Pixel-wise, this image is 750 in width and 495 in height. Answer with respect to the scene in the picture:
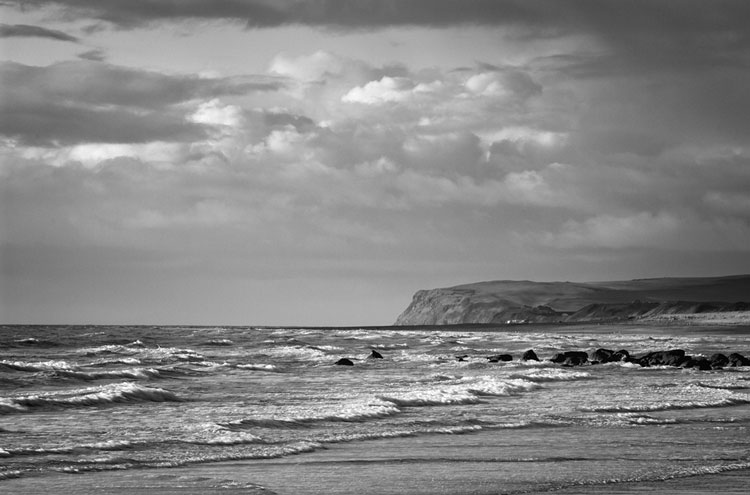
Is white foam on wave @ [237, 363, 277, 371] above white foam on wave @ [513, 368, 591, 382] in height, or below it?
above

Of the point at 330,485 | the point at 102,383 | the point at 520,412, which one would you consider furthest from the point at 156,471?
the point at 102,383

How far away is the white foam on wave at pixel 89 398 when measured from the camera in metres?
22.8

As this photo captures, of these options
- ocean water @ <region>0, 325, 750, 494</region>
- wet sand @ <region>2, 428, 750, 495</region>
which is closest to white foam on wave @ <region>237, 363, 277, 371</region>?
ocean water @ <region>0, 325, 750, 494</region>

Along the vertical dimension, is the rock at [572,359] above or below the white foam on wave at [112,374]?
below

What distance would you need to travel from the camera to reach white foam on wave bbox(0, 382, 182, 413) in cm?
2280

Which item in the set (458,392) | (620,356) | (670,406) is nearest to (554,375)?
(458,392)

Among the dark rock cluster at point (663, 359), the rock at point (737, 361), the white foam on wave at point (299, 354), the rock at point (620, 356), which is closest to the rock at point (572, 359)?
the dark rock cluster at point (663, 359)

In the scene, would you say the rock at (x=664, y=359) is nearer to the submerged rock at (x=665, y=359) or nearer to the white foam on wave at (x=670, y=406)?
the submerged rock at (x=665, y=359)

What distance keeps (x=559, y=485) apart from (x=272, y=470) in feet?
14.5

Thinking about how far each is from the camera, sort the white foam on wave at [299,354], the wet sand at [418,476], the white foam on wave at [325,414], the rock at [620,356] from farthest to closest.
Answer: the white foam on wave at [299,354] → the rock at [620,356] → the white foam on wave at [325,414] → the wet sand at [418,476]

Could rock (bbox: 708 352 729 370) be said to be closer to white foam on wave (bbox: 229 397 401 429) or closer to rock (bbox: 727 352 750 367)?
rock (bbox: 727 352 750 367)

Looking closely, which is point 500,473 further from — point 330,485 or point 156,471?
point 156,471

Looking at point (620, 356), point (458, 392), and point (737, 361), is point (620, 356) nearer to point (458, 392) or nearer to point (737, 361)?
point (737, 361)

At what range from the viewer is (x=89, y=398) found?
2423 centimetres
